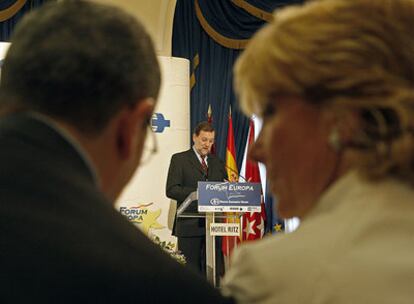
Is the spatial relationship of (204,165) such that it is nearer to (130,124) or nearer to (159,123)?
(159,123)

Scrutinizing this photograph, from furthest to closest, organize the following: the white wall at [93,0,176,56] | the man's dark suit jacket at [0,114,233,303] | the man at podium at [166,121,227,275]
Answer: the white wall at [93,0,176,56]
the man at podium at [166,121,227,275]
the man's dark suit jacket at [0,114,233,303]

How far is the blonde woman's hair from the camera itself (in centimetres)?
104

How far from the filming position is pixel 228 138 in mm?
9266

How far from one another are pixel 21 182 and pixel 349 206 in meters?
0.41

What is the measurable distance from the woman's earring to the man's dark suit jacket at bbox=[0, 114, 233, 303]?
256 mm

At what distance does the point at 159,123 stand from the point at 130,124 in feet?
25.5

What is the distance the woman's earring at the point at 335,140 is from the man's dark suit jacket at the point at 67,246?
0.84 ft

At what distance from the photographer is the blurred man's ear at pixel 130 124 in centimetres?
114

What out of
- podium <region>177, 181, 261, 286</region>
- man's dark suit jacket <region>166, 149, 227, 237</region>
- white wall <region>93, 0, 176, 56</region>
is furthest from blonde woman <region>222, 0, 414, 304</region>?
white wall <region>93, 0, 176, 56</region>

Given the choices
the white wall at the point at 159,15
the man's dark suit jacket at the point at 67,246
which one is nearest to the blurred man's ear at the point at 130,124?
the man's dark suit jacket at the point at 67,246

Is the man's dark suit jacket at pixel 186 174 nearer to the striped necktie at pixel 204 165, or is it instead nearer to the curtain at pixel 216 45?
the striped necktie at pixel 204 165

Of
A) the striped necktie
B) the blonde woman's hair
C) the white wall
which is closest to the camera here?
the blonde woman's hair

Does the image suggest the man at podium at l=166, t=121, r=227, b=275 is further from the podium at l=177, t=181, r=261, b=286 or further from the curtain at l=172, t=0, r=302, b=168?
the curtain at l=172, t=0, r=302, b=168

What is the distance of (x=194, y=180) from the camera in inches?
301
